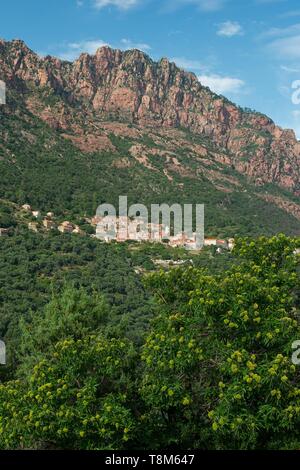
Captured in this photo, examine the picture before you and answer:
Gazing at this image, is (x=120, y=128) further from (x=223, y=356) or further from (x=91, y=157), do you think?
(x=223, y=356)

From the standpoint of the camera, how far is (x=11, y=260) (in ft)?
155

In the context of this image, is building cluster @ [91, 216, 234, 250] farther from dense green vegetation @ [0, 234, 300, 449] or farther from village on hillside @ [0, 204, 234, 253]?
dense green vegetation @ [0, 234, 300, 449]

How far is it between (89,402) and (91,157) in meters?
110

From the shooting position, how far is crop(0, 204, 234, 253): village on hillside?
68438 mm

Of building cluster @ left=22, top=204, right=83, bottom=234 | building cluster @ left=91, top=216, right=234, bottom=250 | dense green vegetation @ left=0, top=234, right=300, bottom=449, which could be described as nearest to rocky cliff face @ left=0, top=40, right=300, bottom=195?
building cluster @ left=91, top=216, right=234, bottom=250

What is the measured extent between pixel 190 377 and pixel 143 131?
145152 mm

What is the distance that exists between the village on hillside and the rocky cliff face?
157 ft

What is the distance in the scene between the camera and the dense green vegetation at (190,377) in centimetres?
827

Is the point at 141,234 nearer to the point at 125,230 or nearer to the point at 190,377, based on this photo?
the point at 125,230

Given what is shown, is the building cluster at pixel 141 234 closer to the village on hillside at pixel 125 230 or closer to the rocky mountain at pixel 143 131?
the village on hillside at pixel 125 230

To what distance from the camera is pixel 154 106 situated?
16512 centimetres

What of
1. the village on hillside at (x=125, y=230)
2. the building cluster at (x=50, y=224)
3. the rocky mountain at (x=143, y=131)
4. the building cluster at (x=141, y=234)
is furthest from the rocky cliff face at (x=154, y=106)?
the building cluster at (x=50, y=224)

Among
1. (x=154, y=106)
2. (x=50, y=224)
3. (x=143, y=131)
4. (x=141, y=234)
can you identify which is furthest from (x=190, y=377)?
(x=154, y=106)
